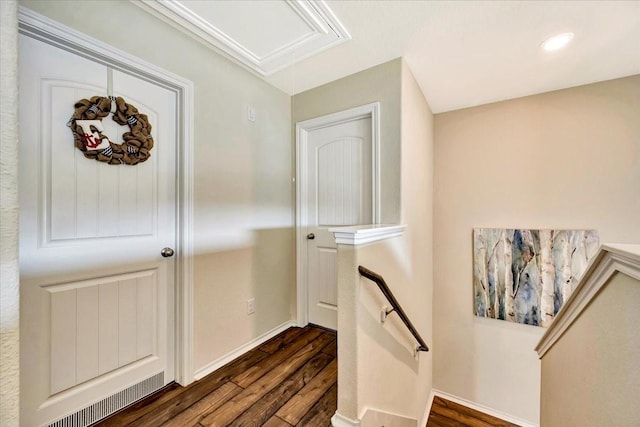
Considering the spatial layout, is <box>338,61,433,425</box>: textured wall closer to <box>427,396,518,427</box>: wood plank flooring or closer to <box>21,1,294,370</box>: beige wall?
<box>427,396,518,427</box>: wood plank flooring

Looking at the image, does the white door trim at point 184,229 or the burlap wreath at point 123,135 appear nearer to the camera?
the burlap wreath at point 123,135

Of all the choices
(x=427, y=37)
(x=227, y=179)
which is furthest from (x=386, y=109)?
(x=227, y=179)

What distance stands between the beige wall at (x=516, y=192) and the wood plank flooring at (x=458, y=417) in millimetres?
127

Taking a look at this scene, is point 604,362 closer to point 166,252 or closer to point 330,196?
point 330,196

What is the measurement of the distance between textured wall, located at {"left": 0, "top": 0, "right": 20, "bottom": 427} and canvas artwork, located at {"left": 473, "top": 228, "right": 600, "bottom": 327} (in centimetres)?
337

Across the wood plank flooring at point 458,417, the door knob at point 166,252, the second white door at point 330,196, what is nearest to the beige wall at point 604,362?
the second white door at point 330,196

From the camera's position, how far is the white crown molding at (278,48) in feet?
4.68

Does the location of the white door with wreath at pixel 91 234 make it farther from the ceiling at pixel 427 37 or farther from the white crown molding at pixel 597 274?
the white crown molding at pixel 597 274

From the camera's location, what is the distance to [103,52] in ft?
4.20

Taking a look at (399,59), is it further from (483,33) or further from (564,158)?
(564,158)

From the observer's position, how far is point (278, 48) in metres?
1.84

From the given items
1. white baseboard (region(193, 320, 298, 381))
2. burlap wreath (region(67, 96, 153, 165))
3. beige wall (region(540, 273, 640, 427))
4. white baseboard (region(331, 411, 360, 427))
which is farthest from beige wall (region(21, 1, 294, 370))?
beige wall (region(540, 273, 640, 427))

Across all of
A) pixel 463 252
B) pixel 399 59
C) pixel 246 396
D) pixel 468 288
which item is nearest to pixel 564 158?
pixel 463 252

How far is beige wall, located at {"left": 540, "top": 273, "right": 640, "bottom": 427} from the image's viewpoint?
0.72 meters
